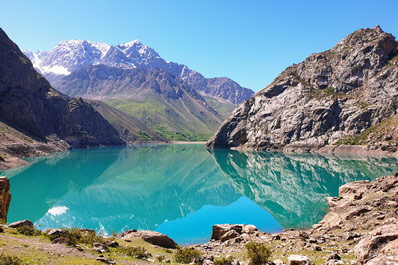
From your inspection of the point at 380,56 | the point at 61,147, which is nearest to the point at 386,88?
the point at 380,56

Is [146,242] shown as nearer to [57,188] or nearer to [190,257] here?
[190,257]

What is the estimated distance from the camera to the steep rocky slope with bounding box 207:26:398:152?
494ft

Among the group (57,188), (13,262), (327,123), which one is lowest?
(13,262)

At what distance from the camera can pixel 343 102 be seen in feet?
553

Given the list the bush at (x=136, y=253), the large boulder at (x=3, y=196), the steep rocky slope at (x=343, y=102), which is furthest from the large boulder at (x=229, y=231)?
the steep rocky slope at (x=343, y=102)

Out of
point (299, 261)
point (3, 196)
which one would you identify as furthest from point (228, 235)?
point (3, 196)

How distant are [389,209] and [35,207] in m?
52.2

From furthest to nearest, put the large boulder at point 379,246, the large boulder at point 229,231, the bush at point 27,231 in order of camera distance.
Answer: the large boulder at point 229,231 < the bush at point 27,231 < the large boulder at point 379,246

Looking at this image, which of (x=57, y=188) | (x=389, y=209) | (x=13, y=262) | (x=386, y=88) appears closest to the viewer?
(x=13, y=262)

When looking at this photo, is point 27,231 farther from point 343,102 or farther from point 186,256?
point 343,102

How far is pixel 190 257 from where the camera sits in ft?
55.6

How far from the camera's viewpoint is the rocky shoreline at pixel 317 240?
40.0 ft

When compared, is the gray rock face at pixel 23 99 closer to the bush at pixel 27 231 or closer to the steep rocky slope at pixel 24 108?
the steep rocky slope at pixel 24 108

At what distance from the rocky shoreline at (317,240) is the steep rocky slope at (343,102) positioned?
12468 cm
